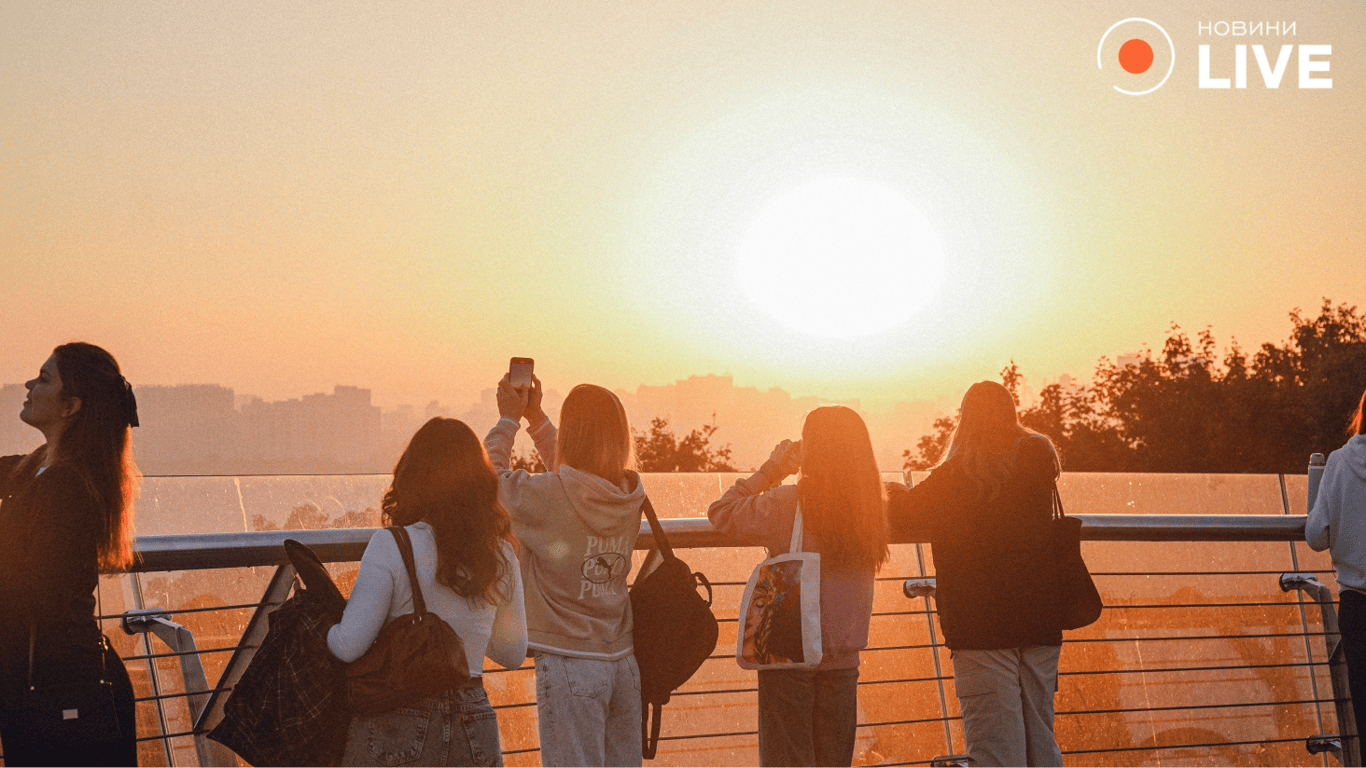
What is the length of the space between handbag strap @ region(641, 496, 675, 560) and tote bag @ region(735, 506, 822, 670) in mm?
375

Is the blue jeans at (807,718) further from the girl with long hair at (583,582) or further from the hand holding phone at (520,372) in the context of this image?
the hand holding phone at (520,372)

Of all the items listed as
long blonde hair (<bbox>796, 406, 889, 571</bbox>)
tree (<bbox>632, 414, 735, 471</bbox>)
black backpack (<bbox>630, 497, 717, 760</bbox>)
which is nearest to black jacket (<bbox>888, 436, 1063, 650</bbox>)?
long blonde hair (<bbox>796, 406, 889, 571</bbox>)

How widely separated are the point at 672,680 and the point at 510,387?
3.89 ft

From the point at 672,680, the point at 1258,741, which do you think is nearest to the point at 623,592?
the point at 672,680

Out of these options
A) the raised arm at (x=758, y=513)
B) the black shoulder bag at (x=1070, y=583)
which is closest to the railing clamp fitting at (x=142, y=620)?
the raised arm at (x=758, y=513)

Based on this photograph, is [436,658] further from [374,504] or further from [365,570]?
[374,504]

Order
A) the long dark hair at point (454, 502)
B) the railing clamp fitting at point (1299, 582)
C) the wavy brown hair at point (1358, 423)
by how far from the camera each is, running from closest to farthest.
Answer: the long dark hair at point (454, 502)
the wavy brown hair at point (1358, 423)
the railing clamp fitting at point (1299, 582)

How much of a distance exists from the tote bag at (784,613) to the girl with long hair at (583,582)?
0.48 meters

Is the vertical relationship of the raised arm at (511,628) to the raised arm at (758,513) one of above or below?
below

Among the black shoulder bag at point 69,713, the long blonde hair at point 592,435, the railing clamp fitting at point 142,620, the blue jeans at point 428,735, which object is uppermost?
the long blonde hair at point 592,435

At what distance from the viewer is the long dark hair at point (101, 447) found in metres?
3.34

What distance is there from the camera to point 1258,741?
5.81m

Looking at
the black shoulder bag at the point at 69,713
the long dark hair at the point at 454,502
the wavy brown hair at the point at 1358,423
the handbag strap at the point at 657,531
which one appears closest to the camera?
the black shoulder bag at the point at 69,713

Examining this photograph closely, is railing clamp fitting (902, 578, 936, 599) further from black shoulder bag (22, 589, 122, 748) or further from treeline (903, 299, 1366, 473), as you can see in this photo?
treeline (903, 299, 1366, 473)
